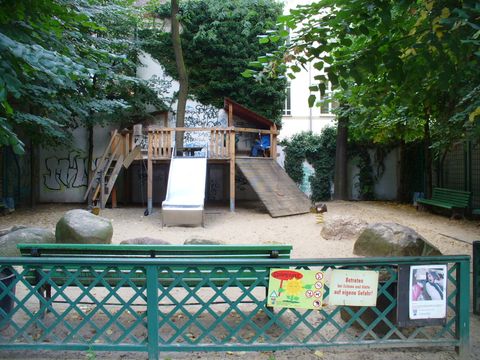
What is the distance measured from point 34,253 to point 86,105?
10784 mm

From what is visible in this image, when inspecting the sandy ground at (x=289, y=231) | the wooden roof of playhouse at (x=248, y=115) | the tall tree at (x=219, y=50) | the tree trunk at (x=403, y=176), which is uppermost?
the tall tree at (x=219, y=50)

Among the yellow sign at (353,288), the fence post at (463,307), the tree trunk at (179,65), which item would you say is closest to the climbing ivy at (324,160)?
the tree trunk at (179,65)

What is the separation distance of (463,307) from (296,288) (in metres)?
1.33

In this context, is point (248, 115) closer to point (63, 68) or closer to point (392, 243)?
point (392, 243)

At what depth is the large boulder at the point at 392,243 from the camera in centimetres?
575

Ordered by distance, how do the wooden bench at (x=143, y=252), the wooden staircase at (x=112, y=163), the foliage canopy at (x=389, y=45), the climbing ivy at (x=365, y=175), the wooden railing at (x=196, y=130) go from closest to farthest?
the foliage canopy at (x=389, y=45), the wooden bench at (x=143, y=252), the wooden railing at (x=196, y=130), the wooden staircase at (x=112, y=163), the climbing ivy at (x=365, y=175)

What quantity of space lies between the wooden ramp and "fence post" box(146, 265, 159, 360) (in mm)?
8604

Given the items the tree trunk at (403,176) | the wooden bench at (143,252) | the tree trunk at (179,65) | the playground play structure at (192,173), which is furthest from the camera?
the tree trunk at (403,176)

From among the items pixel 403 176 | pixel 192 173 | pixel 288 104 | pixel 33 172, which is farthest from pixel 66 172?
pixel 403 176

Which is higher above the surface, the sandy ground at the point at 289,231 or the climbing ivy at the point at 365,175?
the climbing ivy at the point at 365,175

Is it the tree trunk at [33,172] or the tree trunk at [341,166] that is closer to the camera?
the tree trunk at [33,172]

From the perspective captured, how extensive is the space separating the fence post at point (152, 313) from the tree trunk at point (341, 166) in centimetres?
1530

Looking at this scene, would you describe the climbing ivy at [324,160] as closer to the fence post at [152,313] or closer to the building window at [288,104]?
the building window at [288,104]

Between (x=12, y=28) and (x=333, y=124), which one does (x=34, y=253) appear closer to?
(x=12, y=28)
